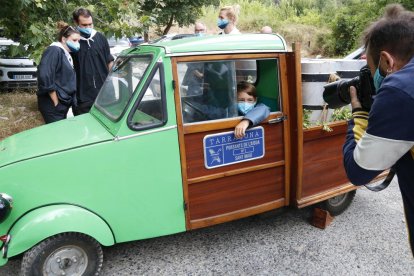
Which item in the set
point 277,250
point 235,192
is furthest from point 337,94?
point 277,250

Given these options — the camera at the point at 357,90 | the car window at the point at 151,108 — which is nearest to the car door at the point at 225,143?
the car window at the point at 151,108

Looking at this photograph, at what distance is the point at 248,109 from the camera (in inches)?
109

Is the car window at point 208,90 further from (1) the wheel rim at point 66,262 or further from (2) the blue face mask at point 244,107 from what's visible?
(1) the wheel rim at point 66,262

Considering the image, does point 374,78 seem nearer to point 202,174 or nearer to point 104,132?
point 202,174

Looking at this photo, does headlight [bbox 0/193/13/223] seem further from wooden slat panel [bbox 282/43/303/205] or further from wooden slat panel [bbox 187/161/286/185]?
wooden slat panel [bbox 282/43/303/205]

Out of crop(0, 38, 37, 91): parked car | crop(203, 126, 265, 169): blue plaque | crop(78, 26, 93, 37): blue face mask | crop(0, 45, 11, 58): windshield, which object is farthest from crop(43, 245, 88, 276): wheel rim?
crop(0, 38, 37, 91): parked car

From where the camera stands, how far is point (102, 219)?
2412mm

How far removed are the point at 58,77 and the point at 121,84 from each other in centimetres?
131

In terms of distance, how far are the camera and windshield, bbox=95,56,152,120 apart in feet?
4.34

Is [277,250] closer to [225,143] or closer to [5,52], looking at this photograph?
[225,143]

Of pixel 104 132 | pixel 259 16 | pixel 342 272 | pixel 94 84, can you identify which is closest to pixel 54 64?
pixel 94 84

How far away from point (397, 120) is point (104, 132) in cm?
199

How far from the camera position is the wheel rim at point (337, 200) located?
136 inches

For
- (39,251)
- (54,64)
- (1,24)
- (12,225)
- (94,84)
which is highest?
(1,24)
